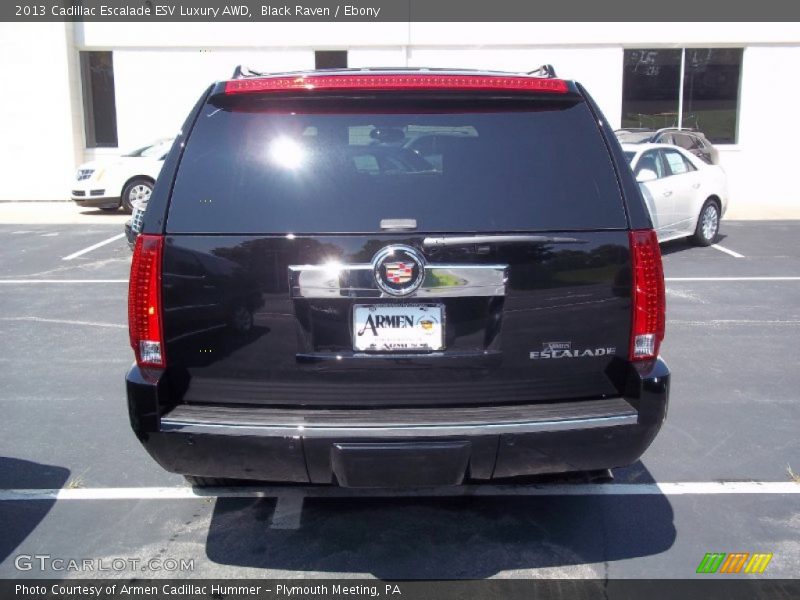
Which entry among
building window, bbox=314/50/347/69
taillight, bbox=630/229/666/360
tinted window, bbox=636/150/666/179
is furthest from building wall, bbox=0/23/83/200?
taillight, bbox=630/229/666/360

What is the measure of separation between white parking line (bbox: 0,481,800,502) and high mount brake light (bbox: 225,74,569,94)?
195 cm

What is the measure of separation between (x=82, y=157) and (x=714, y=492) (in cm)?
1758

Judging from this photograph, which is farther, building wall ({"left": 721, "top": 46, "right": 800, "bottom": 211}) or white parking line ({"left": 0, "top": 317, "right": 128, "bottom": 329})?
building wall ({"left": 721, "top": 46, "right": 800, "bottom": 211})

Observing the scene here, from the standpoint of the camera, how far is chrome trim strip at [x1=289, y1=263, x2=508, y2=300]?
296 centimetres

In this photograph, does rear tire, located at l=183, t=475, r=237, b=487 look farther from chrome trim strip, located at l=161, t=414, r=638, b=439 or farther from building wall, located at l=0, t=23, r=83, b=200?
building wall, located at l=0, t=23, r=83, b=200

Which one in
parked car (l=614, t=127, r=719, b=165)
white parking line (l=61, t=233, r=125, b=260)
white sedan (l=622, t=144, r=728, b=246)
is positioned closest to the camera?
white sedan (l=622, t=144, r=728, b=246)

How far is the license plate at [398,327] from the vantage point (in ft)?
9.84

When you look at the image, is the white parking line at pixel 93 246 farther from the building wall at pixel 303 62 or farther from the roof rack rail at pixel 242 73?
the roof rack rail at pixel 242 73

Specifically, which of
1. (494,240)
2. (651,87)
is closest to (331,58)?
(651,87)

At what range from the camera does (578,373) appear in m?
3.12

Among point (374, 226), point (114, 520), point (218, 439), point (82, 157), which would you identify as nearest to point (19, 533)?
point (114, 520)

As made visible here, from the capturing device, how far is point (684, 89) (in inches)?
717

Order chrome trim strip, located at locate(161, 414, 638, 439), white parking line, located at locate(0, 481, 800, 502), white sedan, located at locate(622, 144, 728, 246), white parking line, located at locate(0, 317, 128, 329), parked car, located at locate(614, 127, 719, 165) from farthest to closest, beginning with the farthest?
parked car, located at locate(614, 127, 719, 165) → white sedan, located at locate(622, 144, 728, 246) → white parking line, located at locate(0, 317, 128, 329) → white parking line, located at locate(0, 481, 800, 502) → chrome trim strip, located at locate(161, 414, 638, 439)
